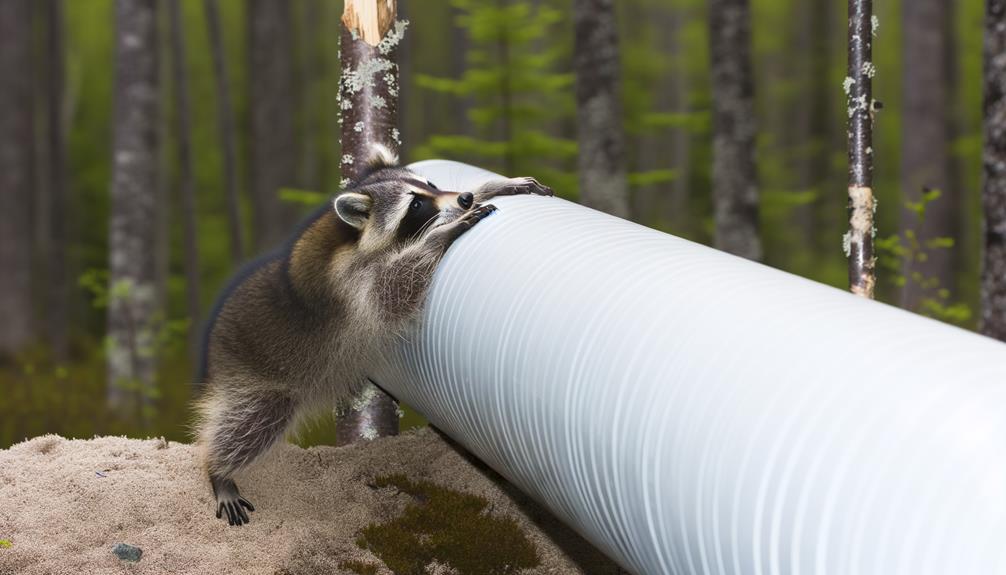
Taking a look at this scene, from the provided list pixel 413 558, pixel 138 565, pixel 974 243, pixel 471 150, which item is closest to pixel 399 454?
pixel 413 558

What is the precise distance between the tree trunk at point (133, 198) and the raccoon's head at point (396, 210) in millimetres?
7256

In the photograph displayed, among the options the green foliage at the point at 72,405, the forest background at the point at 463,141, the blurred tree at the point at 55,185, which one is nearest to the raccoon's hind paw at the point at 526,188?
the forest background at the point at 463,141

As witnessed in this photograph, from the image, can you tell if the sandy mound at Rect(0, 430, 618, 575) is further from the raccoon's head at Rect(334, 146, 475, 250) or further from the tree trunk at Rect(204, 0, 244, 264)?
the tree trunk at Rect(204, 0, 244, 264)

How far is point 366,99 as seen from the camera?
5.68 meters

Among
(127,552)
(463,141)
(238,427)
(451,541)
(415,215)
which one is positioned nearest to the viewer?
(127,552)

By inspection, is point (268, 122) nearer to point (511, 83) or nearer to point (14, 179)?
point (14, 179)

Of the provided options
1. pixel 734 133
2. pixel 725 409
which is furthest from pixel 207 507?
pixel 734 133

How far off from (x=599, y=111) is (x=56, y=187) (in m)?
15.0

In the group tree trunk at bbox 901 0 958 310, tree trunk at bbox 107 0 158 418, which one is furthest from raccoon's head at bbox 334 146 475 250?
tree trunk at bbox 901 0 958 310

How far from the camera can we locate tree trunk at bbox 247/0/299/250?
57.9 ft

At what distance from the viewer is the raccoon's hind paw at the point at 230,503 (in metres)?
4.47

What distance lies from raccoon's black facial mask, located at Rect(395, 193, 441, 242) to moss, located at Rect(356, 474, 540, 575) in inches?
50.2

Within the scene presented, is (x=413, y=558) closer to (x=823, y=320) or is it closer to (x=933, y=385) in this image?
(x=823, y=320)

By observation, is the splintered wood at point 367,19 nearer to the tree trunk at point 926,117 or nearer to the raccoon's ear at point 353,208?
the raccoon's ear at point 353,208
